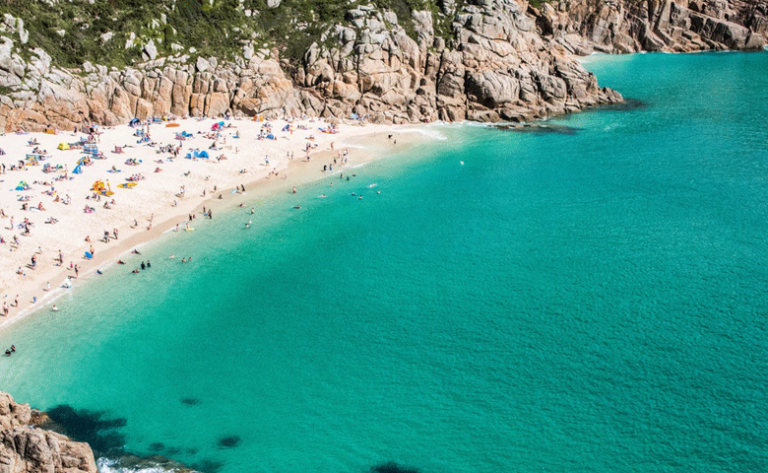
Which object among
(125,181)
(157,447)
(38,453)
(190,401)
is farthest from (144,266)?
(38,453)

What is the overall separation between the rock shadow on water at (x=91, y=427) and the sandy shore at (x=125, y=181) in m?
13.6

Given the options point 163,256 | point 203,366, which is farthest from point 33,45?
point 203,366

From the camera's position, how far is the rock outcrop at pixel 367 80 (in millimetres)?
85625

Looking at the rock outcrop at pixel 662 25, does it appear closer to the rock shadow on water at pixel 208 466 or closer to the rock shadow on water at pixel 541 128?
the rock shadow on water at pixel 541 128

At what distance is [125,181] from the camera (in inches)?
2731

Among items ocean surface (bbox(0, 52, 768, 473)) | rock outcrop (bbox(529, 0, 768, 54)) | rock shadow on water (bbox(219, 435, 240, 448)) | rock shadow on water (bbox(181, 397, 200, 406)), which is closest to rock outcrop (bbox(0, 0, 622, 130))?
ocean surface (bbox(0, 52, 768, 473))

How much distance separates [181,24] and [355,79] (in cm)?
2870

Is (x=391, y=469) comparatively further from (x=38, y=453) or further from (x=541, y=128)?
(x=541, y=128)

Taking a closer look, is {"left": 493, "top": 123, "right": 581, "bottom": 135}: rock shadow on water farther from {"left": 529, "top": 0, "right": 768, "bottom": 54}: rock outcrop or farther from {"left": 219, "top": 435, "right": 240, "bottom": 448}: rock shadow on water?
{"left": 529, "top": 0, "right": 768, "bottom": 54}: rock outcrop

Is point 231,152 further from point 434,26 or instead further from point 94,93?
point 434,26

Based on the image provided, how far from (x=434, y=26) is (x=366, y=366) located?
7704cm

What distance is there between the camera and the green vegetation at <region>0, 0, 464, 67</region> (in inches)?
3420

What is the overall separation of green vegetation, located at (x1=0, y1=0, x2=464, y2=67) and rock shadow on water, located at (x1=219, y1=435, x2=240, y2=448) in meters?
69.9

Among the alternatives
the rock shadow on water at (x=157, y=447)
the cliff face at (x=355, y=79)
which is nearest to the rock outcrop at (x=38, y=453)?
the rock shadow on water at (x=157, y=447)
